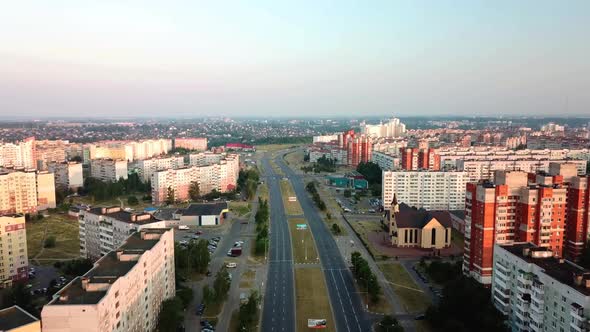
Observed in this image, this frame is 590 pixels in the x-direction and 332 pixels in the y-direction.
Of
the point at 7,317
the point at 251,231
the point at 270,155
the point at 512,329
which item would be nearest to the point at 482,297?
the point at 512,329

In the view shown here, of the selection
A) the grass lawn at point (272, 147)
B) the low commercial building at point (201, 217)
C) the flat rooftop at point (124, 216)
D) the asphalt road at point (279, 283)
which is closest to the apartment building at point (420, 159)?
the asphalt road at point (279, 283)

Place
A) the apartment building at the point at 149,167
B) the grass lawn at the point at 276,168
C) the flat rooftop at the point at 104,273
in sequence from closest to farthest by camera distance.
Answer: the flat rooftop at the point at 104,273 < the apartment building at the point at 149,167 < the grass lawn at the point at 276,168

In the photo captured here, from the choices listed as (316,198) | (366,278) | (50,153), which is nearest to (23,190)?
(316,198)

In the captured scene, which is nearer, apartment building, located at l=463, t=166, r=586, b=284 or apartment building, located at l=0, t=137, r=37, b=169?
apartment building, located at l=463, t=166, r=586, b=284

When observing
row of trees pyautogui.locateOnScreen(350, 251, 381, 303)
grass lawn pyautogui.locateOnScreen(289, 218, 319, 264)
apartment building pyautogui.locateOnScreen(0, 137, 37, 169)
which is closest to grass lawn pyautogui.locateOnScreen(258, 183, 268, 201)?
grass lawn pyautogui.locateOnScreen(289, 218, 319, 264)

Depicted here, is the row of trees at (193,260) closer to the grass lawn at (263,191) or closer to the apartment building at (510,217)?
the apartment building at (510,217)

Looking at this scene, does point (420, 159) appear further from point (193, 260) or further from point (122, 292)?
point (122, 292)

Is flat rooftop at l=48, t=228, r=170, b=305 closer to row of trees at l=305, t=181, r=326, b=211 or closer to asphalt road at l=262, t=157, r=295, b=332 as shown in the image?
asphalt road at l=262, t=157, r=295, b=332
